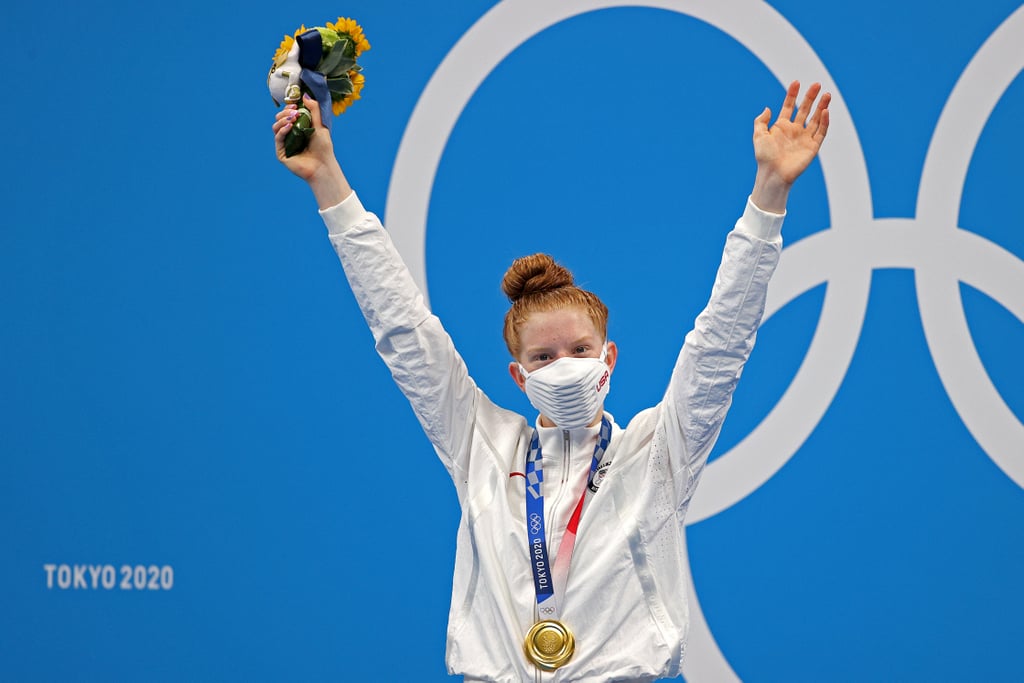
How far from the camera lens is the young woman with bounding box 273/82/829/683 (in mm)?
2152

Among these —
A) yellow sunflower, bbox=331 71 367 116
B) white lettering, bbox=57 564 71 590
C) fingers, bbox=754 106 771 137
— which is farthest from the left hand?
white lettering, bbox=57 564 71 590

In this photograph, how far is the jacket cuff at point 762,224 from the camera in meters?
2.05

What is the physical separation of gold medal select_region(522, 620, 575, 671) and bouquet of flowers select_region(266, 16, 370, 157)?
982 millimetres

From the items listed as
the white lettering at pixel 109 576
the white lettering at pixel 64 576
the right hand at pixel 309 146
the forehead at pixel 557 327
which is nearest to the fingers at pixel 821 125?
the forehead at pixel 557 327

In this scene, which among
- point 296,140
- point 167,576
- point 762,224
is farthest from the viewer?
point 167,576

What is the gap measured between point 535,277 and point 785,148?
0.56 meters

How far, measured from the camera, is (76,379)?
3797mm

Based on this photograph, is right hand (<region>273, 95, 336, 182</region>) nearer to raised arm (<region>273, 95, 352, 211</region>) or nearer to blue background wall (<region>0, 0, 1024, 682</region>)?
raised arm (<region>273, 95, 352, 211</region>)

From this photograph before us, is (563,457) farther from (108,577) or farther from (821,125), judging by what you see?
(108,577)

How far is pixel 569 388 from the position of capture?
222cm

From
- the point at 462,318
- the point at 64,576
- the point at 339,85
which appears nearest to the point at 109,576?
the point at 64,576

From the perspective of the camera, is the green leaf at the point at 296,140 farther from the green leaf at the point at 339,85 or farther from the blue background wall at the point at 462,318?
the blue background wall at the point at 462,318

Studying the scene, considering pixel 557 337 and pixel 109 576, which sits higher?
pixel 109 576

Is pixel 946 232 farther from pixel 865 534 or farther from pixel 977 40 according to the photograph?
pixel 865 534
